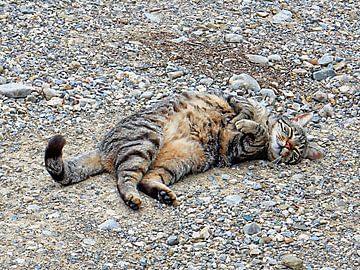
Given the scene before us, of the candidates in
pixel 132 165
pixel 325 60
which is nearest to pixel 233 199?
pixel 132 165

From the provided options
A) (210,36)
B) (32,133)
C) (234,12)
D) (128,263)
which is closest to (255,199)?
(128,263)

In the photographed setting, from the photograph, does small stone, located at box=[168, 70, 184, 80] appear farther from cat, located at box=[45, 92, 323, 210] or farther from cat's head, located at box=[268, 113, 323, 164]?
cat's head, located at box=[268, 113, 323, 164]

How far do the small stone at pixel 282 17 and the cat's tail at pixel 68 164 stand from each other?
13.0 feet

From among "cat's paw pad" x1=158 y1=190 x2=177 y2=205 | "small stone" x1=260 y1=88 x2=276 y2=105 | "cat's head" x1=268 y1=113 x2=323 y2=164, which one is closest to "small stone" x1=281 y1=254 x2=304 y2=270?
"cat's paw pad" x1=158 y1=190 x2=177 y2=205

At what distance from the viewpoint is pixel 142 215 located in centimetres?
634

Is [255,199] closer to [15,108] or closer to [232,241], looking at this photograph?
[232,241]

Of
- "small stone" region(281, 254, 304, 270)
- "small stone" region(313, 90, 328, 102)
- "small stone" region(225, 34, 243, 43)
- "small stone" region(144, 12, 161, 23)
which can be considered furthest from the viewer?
"small stone" region(144, 12, 161, 23)

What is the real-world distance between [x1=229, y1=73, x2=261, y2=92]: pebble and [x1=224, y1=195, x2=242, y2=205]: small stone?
2.26 m

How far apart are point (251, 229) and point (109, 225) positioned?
1.03m

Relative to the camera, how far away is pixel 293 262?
5.71 m

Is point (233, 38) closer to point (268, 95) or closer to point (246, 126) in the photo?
point (268, 95)

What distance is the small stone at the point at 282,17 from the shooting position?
10234mm

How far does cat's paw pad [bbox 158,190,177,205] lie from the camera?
6.50 m

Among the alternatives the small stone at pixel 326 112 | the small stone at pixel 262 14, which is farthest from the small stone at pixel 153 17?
the small stone at pixel 326 112
